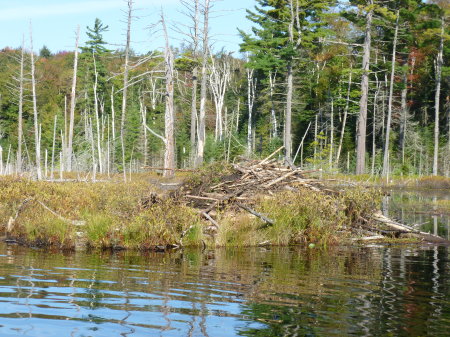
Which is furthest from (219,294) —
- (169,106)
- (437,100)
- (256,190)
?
(437,100)

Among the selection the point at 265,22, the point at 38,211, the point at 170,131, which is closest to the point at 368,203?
the point at 38,211

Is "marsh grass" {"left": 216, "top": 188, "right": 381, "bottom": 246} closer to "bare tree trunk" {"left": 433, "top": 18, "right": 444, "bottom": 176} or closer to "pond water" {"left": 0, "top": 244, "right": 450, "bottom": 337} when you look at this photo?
"pond water" {"left": 0, "top": 244, "right": 450, "bottom": 337}

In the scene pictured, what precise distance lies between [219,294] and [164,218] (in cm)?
493

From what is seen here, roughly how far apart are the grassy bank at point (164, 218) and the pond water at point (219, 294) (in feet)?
2.67

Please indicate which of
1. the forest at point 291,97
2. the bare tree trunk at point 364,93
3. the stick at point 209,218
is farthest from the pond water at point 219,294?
the bare tree trunk at point 364,93

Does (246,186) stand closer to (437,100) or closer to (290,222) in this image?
(290,222)

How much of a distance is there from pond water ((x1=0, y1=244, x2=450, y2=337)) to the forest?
15623 mm

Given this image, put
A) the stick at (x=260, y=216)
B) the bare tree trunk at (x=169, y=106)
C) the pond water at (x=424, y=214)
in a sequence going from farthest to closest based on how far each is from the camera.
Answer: the bare tree trunk at (x=169, y=106), the pond water at (x=424, y=214), the stick at (x=260, y=216)

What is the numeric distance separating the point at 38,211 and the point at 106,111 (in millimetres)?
50384

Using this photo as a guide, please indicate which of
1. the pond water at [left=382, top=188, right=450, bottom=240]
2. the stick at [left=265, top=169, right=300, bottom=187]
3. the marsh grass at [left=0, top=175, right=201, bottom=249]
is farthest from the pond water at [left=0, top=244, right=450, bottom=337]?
the pond water at [left=382, top=188, right=450, bottom=240]

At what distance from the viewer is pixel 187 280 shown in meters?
8.03

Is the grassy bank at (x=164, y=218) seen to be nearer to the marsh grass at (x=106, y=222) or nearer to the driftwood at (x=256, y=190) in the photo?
the marsh grass at (x=106, y=222)

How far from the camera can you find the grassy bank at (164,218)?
11648mm

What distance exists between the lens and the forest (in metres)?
35.2
